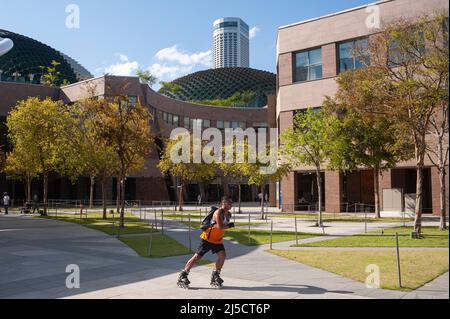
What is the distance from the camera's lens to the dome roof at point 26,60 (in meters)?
90.6

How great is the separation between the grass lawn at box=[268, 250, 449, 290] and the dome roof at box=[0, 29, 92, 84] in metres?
80.8

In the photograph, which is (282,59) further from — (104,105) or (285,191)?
(104,105)

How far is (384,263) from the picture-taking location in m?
11.9

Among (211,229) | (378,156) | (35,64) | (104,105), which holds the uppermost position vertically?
(35,64)

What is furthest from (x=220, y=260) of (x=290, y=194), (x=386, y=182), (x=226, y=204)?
(x=290, y=194)

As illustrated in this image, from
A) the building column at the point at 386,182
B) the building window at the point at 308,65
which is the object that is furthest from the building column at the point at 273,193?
the building column at the point at 386,182

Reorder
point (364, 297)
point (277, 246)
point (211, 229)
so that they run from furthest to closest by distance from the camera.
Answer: point (277, 246) → point (211, 229) → point (364, 297)

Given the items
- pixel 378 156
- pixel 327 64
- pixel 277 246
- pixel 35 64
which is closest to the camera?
pixel 277 246

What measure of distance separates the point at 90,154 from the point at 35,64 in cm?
6988

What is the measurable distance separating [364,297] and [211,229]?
3187 millimetres
